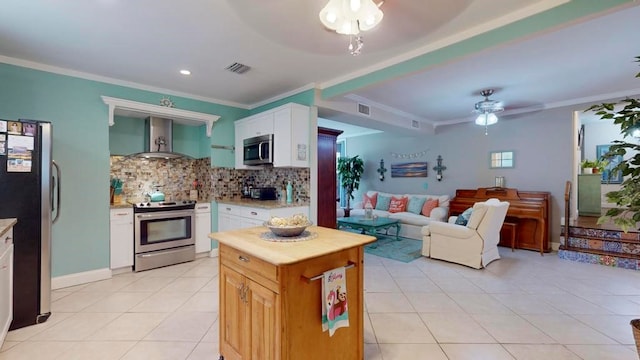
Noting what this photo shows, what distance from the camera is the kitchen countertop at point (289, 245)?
1.44m

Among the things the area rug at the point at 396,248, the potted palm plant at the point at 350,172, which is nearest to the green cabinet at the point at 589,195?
the area rug at the point at 396,248

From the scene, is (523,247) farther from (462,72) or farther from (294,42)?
(294,42)

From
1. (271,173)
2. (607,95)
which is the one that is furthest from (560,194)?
(271,173)

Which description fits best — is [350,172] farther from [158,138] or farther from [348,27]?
[348,27]

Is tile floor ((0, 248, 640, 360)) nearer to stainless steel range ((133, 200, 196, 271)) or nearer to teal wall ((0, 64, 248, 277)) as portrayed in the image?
stainless steel range ((133, 200, 196, 271))

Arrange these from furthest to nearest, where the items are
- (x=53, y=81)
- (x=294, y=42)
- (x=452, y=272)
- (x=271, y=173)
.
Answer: (x=271, y=173)
(x=452, y=272)
(x=53, y=81)
(x=294, y=42)

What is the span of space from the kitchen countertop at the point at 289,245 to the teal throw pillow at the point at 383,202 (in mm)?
4921

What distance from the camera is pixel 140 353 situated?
205 cm

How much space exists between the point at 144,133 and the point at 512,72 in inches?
203

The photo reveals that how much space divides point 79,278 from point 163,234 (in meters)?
0.99

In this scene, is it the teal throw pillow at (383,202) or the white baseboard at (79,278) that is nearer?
the white baseboard at (79,278)

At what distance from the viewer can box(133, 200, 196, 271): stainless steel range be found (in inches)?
148

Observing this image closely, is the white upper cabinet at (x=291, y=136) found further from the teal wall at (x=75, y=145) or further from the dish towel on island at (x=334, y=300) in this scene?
the dish towel on island at (x=334, y=300)

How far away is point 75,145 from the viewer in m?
3.37
